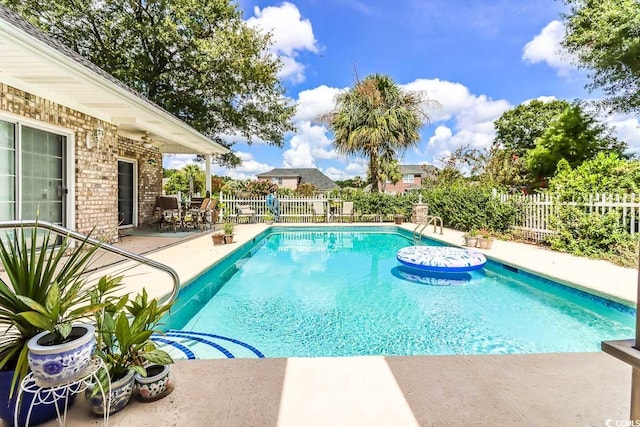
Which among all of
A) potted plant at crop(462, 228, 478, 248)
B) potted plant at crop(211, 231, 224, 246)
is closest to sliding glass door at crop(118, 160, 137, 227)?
potted plant at crop(211, 231, 224, 246)

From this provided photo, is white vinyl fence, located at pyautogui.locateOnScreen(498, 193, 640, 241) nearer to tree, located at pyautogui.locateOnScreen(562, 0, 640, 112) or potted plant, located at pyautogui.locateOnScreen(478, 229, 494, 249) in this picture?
potted plant, located at pyautogui.locateOnScreen(478, 229, 494, 249)

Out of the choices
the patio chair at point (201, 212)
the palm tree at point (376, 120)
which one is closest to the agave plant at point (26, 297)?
the patio chair at point (201, 212)

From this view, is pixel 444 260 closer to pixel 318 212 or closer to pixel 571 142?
pixel 318 212

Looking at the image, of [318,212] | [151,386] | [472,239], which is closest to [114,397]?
[151,386]

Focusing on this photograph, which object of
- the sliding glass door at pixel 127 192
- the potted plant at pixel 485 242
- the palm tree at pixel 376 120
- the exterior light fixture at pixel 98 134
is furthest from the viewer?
the palm tree at pixel 376 120

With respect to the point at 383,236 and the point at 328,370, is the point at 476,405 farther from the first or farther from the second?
the point at 383,236

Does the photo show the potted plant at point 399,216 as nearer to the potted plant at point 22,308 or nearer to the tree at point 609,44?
the tree at point 609,44

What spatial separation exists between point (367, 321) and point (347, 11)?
422 inches

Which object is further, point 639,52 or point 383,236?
point 383,236

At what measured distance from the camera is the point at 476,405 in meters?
1.82

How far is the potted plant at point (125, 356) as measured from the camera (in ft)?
5.58

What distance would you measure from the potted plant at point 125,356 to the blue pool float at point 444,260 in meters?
4.91

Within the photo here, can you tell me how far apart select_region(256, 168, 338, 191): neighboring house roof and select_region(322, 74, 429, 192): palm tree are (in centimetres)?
2585

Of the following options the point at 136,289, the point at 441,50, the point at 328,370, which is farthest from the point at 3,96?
the point at 441,50
